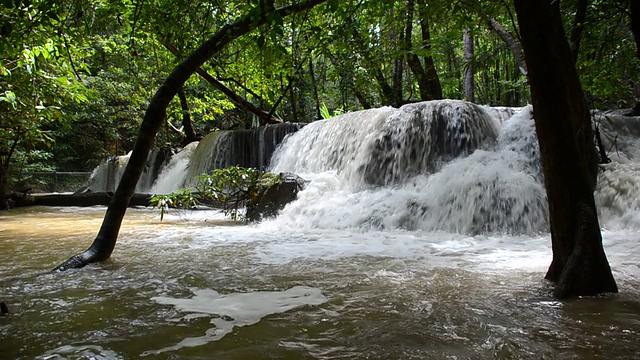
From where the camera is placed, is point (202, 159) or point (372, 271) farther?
point (202, 159)

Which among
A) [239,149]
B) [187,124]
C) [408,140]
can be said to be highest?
[187,124]

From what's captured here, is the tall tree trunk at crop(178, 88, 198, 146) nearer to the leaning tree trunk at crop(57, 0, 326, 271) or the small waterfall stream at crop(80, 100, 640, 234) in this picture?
the small waterfall stream at crop(80, 100, 640, 234)

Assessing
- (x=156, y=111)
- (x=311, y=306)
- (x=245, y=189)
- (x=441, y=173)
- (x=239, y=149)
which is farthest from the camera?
(x=239, y=149)

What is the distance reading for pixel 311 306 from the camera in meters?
2.52

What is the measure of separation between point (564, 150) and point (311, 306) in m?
1.82

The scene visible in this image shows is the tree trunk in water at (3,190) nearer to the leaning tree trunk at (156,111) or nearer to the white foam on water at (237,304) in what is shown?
the leaning tree trunk at (156,111)

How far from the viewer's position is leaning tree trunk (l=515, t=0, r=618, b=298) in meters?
2.50

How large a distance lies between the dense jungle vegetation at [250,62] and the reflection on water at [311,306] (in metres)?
1.59

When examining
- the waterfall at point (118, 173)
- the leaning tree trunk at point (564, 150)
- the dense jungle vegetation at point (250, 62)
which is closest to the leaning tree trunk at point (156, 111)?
the dense jungle vegetation at point (250, 62)

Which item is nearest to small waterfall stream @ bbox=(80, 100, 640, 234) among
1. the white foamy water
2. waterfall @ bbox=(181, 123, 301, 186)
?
waterfall @ bbox=(181, 123, 301, 186)

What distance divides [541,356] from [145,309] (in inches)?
82.0

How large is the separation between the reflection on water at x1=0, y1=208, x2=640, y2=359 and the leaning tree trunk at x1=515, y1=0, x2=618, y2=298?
0.20 m

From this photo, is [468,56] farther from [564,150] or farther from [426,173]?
[564,150]

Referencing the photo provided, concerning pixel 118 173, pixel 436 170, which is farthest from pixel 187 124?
pixel 436 170
